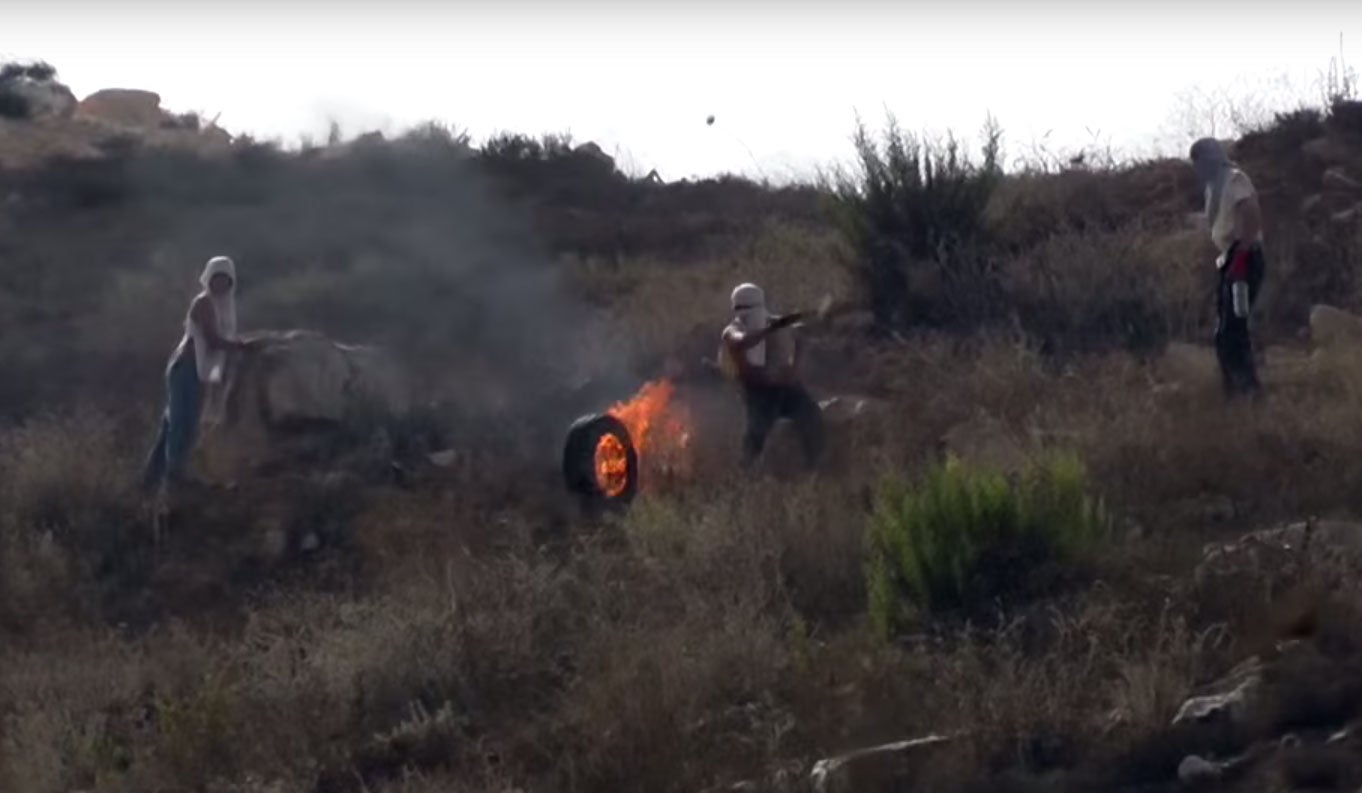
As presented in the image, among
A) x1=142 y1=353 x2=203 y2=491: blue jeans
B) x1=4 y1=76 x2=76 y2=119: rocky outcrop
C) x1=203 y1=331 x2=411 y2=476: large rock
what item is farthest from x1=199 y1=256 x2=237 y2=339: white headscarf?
x1=4 y1=76 x2=76 y2=119: rocky outcrop

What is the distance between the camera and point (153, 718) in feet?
39.9

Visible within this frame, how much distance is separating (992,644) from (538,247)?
55.7ft

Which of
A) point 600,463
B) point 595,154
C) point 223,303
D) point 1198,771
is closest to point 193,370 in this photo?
point 223,303

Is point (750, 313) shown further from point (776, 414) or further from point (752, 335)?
point (776, 414)

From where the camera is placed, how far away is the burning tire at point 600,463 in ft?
51.8

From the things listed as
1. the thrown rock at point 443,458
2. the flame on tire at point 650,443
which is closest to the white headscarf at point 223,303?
the thrown rock at point 443,458

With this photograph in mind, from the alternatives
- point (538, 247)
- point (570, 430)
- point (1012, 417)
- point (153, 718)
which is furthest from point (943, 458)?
point (538, 247)

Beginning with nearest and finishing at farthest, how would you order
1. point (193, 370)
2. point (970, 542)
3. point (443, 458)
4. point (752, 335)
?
point (970, 542), point (752, 335), point (193, 370), point (443, 458)

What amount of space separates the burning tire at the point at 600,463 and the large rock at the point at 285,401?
3.05 meters

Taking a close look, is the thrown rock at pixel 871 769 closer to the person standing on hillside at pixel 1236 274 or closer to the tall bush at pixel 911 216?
the person standing on hillside at pixel 1236 274

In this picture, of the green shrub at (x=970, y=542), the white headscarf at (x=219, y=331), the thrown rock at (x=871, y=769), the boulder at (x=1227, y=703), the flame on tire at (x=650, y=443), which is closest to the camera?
the thrown rock at (x=871, y=769)

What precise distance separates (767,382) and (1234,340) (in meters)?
2.70

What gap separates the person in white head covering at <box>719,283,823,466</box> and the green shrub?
3.48 metres

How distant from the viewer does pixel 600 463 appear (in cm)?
1593
